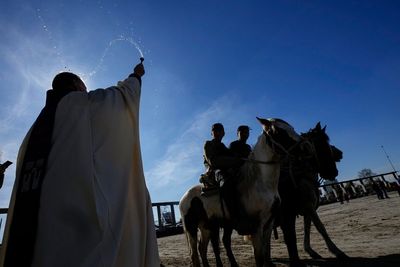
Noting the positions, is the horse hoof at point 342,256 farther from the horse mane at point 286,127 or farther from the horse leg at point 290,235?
the horse mane at point 286,127

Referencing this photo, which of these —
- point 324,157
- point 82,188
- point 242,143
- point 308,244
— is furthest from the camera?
point 242,143

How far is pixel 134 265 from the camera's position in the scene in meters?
1.83

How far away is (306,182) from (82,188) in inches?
231

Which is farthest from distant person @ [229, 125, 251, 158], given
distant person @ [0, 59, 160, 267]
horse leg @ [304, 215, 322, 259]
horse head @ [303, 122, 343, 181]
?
distant person @ [0, 59, 160, 267]

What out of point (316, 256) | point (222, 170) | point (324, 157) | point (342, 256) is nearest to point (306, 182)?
point (324, 157)

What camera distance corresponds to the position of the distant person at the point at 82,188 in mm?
1584

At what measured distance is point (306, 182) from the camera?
249 inches

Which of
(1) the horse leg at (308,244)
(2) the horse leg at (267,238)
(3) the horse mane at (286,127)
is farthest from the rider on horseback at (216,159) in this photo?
(1) the horse leg at (308,244)

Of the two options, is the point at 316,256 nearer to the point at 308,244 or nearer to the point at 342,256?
the point at 308,244

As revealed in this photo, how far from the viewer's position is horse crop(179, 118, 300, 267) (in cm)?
457

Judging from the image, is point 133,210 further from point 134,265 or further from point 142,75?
point 142,75

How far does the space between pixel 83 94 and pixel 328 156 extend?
15.9ft

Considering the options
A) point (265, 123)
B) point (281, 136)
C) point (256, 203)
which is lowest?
point (256, 203)

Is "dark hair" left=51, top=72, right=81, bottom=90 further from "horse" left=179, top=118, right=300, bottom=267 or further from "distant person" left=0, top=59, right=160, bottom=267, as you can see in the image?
"horse" left=179, top=118, right=300, bottom=267
